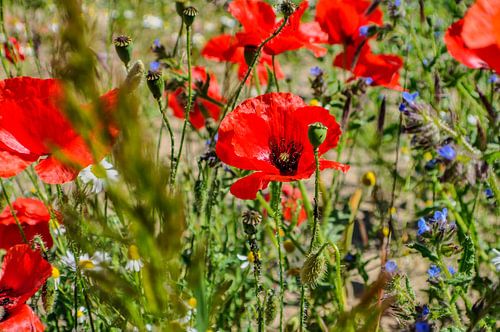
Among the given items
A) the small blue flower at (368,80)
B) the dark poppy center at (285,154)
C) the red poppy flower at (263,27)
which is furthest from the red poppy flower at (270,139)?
the small blue flower at (368,80)

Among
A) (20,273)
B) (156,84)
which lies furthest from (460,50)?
(20,273)

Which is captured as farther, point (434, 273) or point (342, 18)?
point (342, 18)

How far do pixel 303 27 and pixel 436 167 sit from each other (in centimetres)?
61

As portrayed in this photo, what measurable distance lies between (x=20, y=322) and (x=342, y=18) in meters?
1.00

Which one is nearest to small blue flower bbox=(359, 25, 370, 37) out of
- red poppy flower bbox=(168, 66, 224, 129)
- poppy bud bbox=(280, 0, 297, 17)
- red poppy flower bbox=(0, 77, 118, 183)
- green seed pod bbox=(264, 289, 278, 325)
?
red poppy flower bbox=(168, 66, 224, 129)

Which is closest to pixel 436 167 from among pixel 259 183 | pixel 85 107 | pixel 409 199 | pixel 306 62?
pixel 409 199

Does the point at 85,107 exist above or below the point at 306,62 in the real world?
below

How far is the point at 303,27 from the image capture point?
1.57m

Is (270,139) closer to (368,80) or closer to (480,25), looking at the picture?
(480,25)

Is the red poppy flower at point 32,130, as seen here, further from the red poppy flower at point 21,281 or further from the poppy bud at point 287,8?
the poppy bud at point 287,8

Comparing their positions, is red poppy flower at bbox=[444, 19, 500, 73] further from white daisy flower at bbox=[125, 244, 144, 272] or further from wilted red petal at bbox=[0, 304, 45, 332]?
wilted red petal at bbox=[0, 304, 45, 332]

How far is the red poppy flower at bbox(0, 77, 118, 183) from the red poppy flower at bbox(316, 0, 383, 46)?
0.73 meters

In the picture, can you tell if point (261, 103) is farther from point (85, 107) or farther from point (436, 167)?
point (436, 167)

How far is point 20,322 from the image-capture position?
1.09 metres
